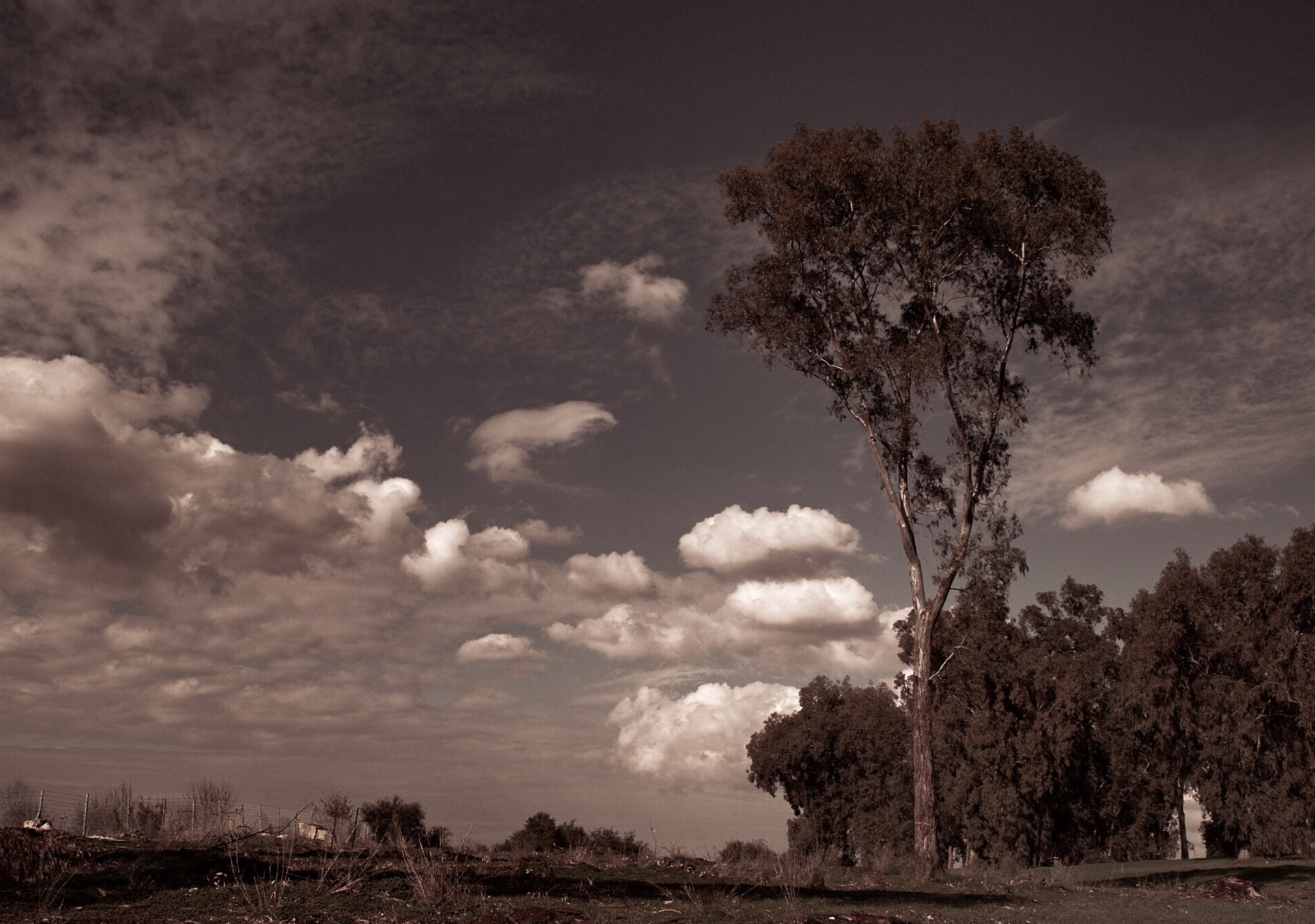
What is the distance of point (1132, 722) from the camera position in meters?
41.0

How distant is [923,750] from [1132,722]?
23587 mm

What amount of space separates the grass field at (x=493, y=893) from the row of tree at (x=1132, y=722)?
62.1 feet

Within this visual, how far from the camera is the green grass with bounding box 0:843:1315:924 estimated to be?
9297 mm

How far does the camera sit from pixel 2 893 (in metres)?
9.59

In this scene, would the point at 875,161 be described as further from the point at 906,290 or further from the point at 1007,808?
the point at 1007,808

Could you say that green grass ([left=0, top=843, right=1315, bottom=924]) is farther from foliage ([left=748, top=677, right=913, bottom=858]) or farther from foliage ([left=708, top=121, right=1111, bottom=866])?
foliage ([left=748, top=677, right=913, bottom=858])

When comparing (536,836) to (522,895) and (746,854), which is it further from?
(522,895)

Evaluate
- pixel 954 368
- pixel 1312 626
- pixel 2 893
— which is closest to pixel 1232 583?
pixel 1312 626

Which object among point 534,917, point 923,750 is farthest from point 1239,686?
point 534,917

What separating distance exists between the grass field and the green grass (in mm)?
32

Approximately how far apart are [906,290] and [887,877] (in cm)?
1551

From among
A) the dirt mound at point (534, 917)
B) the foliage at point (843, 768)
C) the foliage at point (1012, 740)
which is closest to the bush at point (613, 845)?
the dirt mound at point (534, 917)

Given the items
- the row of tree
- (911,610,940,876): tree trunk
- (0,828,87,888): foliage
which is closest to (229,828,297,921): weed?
(0,828,87,888): foliage

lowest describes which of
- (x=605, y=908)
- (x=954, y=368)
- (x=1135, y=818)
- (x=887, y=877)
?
(x=1135, y=818)
